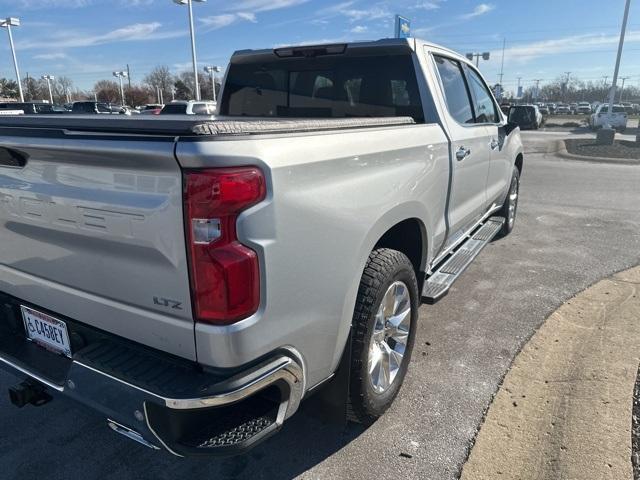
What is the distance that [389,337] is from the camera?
287 cm

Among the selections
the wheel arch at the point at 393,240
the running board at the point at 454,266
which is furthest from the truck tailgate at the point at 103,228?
the running board at the point at 454,266

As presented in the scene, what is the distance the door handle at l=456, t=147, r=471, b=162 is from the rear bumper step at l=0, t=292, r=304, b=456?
2176 millimetres

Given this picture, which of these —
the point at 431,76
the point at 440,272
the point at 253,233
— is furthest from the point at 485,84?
the point at 253,233

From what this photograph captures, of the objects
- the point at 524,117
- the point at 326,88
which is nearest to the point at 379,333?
the point at 326,88

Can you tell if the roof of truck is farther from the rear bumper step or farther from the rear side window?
the rear bumper step

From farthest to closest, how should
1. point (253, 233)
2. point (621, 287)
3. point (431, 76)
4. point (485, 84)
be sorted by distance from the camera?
point (485, 84) < point (621, 287) < point (431, 76) < point (253, 233)

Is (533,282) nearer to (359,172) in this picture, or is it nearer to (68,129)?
(359,172)

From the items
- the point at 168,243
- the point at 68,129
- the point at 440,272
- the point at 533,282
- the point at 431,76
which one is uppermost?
the point at 431,76

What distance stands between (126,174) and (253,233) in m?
0.49

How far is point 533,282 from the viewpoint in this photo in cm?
495

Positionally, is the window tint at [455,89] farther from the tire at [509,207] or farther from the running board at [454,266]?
the tire at [509,207]

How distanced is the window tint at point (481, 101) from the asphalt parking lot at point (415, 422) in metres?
1.58

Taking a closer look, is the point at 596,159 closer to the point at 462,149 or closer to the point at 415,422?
the point at 462,149

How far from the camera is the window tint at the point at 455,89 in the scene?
12.4 feet
